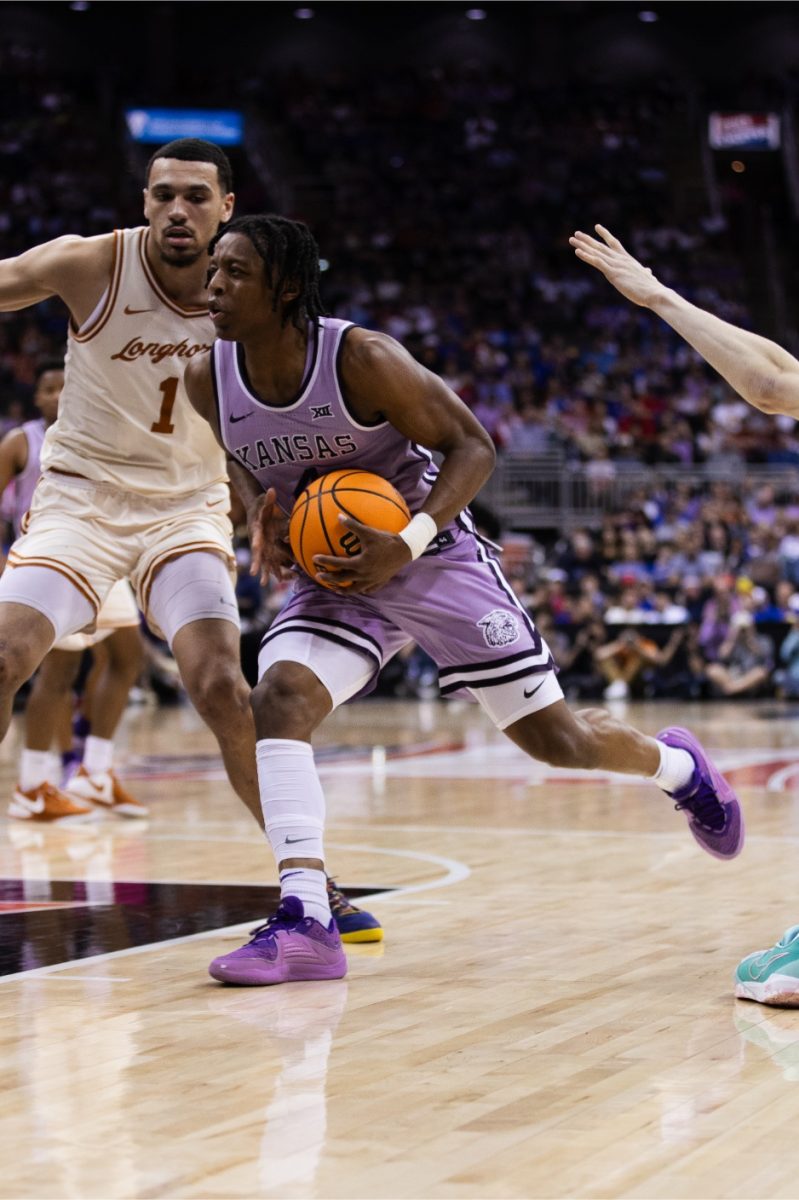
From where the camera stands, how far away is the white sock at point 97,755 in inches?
350

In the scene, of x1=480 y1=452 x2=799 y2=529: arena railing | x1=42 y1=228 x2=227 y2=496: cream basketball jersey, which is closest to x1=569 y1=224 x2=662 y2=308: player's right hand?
x1=42 y1=228 x2=227 y2=496: cream basketball jersey

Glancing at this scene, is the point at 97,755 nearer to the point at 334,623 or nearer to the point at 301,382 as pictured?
the point at 334,623

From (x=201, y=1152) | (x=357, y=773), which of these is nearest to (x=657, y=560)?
(x=357, y=773)

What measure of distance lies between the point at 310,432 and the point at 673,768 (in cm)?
161

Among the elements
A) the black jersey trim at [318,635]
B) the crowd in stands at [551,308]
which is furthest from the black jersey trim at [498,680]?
the crowd in stands at [551,308]

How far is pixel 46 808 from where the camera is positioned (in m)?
8.53

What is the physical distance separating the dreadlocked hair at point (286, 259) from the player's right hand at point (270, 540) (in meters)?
0.51

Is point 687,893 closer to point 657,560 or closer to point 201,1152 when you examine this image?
point 201,1152

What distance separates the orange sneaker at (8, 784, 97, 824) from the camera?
8516 mm

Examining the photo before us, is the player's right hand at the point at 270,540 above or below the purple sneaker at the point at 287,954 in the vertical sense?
above

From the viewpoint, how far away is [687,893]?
6039 millimetres

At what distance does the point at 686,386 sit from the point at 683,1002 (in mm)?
21953

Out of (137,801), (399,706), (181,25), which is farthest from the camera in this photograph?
(181,25)

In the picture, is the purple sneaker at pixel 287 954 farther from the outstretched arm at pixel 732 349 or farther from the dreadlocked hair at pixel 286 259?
the outstretched arm at pixel 732 349
